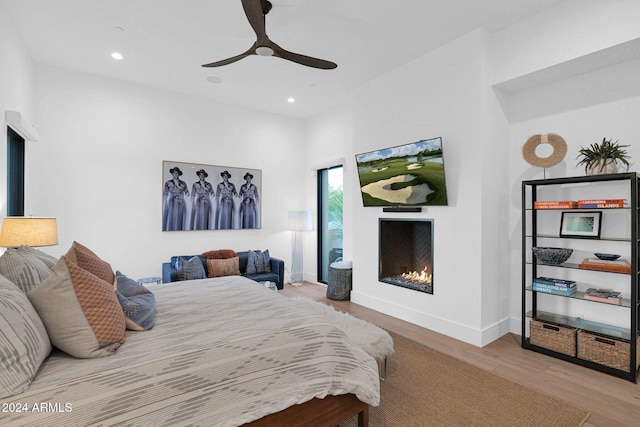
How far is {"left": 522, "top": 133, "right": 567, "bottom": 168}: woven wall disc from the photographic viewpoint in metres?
2.87

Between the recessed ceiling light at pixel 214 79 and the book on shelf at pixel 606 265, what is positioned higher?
the recessed ceiling light at pixel 214 79

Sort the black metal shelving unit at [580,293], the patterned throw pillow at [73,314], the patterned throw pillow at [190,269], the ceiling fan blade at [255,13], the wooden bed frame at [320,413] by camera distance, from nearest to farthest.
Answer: the patterned throw pillow at [73,314] < the wooden bed frame at [320,413] < the ceiling fan blade at [255,13] < the black metal shelving unit at [580,293] < the patterned throw pillow at [190,269]

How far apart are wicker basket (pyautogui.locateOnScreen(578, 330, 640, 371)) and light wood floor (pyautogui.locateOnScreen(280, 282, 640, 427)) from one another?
104 millimetres

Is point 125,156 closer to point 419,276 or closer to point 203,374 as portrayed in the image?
point 203,374

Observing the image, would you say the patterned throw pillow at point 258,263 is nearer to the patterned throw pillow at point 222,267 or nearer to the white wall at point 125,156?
the patterned throw pillow at point 222,267

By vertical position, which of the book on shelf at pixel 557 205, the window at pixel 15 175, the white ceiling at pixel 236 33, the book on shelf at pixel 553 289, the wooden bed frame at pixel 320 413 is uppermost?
the white ceiling at pixel 236 33

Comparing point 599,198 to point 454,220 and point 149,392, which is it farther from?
point 149,392

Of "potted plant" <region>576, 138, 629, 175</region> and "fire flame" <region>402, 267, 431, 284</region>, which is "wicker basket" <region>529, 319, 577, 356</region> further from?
"potted plant" <region>576, 138, 629, 175</region>

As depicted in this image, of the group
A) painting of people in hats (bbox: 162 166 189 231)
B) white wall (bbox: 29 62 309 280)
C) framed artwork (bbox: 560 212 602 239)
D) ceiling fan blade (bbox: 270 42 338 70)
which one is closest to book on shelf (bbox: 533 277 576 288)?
framed artwork (bbox: 560 212 602 239)

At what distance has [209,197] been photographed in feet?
16.3

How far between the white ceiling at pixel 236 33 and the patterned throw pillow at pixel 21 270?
7.48 ft

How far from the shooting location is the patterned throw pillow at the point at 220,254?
4758 millimetres

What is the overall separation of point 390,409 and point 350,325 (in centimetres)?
67

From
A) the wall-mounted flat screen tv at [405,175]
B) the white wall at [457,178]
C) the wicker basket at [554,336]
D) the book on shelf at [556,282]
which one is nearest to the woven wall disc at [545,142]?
the white wall at [457,178]
